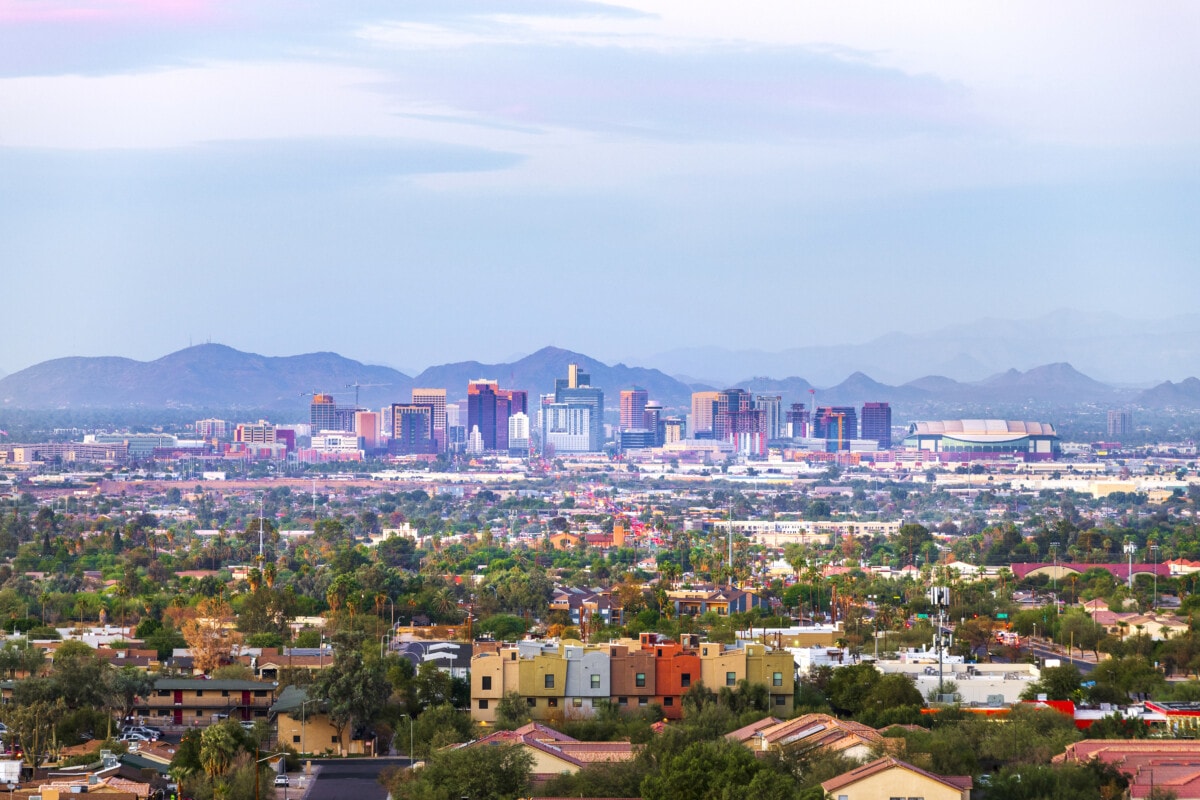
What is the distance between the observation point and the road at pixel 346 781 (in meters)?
34.0

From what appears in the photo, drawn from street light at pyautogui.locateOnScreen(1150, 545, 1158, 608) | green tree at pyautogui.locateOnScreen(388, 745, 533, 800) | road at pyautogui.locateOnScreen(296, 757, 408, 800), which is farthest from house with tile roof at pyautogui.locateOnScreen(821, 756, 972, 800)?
street light at pyautogui.locateOnScreen(1150, 545, 1158, 608)

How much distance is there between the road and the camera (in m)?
34.0

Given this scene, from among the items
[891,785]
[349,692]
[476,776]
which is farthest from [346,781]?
[891,785]

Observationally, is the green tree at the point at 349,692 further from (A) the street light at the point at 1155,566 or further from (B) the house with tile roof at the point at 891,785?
(A) the street light at the point at 1155,566

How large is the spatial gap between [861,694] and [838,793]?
12.2 meters

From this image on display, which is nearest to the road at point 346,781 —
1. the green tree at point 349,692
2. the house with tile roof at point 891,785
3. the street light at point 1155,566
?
the green tree at point 349,692

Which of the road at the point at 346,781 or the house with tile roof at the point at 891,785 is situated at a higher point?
the house with tile roof at the point at 891,785

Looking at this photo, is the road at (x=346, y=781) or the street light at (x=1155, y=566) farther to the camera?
the street light at (x=1155, y=566)

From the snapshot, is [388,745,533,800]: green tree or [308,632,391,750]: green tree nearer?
[388,745,533,800]: green tree

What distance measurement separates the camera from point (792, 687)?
41.2 metres

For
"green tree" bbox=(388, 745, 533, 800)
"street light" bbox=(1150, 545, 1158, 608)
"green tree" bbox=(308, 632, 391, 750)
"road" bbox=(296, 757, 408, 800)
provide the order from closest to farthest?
1. "green tree" bbox=(388, 745, 533, 800)
2. "road" bbox=(296, 757, 408, 800)
3. "green tree" bbox=(308, 632, 391, 750)
4. "street light" bbox=(1150, 545, 1158, 608)

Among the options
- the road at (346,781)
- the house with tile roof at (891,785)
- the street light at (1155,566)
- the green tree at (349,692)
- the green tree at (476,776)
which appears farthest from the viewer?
the street light at (1155,566)

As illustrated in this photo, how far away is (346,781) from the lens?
1411 inches

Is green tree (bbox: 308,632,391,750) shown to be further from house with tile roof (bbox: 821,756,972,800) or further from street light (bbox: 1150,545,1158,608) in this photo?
street light (bbox: 1150,545,1158,608)
